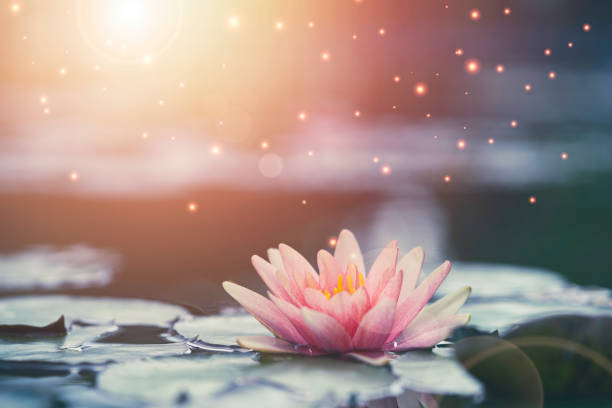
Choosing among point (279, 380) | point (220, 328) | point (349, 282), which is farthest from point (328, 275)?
point (220, 328)

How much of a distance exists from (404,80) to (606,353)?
6.66 m

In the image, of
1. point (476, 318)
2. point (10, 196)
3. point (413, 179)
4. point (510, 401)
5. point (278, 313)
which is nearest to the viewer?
point (510, 401)

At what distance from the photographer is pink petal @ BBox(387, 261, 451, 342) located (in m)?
1.10

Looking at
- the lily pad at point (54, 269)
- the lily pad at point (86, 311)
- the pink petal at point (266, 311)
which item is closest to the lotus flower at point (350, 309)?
the pink petal at point (266, 311)

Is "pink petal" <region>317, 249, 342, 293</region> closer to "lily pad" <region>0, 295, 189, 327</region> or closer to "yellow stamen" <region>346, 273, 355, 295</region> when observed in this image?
"yellow stamen" <region>346, 273, 355, 295</region>

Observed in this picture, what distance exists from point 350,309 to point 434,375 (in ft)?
0.62

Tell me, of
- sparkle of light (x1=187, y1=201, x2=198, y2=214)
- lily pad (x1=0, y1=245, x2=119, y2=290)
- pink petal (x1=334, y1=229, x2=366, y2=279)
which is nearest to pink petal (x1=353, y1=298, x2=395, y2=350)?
pink petal (x1=334, y1=229, x2=366, y2=279)

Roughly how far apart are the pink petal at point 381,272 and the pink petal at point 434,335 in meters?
0.11

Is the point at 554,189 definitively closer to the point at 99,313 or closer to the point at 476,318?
the point at 476,318

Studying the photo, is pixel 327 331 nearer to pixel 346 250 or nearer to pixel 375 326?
pixel 375 326

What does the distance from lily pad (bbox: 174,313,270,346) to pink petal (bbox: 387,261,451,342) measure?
369 millimetres

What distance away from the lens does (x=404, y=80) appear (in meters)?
7.39

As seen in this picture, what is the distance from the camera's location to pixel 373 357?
1043 mm

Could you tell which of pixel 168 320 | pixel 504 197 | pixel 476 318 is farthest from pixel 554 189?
pixel 168 320
